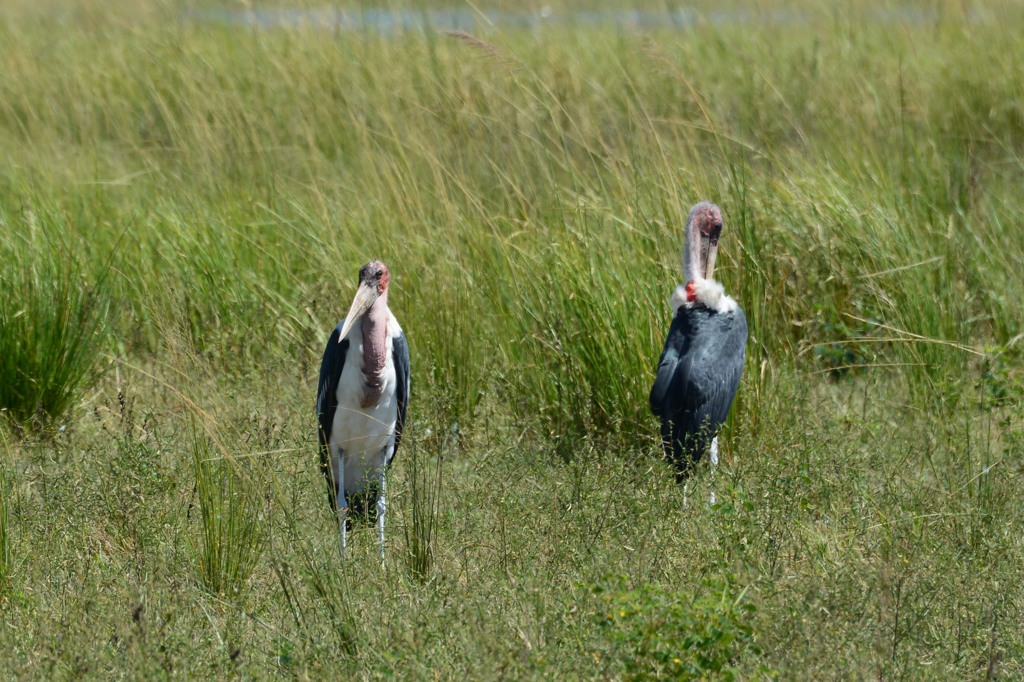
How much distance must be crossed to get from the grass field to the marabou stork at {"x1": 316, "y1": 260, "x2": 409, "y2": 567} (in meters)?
0.11

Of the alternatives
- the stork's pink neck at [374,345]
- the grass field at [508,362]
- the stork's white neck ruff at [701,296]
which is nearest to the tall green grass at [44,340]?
the grass field at [508,362]

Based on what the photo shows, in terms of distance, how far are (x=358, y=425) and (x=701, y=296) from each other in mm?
1218

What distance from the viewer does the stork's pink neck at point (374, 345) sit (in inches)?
155

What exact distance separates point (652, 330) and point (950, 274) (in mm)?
1558

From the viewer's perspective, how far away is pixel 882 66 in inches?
295

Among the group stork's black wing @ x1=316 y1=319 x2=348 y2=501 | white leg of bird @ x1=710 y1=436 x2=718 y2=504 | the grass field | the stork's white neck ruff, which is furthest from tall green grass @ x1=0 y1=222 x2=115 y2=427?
white leg of bird @ x1=710 y1=436 x2=718 y2=504

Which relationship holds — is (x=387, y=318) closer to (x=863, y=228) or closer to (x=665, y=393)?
(x=665, y=393)

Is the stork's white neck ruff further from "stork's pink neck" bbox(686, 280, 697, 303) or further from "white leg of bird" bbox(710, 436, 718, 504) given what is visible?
"white leg of bird" bbox(710, 436, 718, 504)

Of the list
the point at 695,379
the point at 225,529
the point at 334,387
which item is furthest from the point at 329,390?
the point at 695,379

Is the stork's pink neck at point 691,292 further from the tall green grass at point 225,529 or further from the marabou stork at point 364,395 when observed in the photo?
the tall green grass at point 225,529

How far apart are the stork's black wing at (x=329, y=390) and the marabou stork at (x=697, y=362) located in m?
1.00

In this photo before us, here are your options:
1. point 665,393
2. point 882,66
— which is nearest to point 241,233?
point 665,393

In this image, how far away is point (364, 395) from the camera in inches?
158

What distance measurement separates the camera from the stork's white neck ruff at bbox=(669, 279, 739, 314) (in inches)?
170
